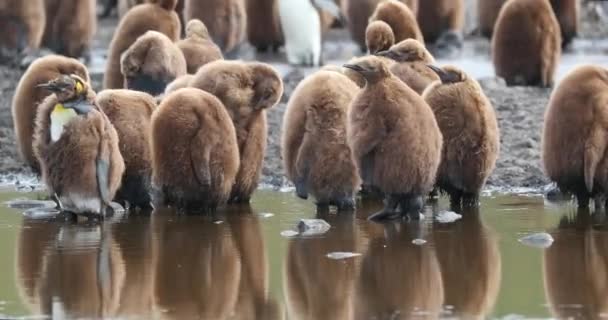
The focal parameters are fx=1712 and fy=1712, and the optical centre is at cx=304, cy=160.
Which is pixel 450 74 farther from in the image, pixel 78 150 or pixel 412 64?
pixel 78 150

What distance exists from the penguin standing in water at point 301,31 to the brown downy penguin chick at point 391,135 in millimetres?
7974

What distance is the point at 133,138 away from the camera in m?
9.84

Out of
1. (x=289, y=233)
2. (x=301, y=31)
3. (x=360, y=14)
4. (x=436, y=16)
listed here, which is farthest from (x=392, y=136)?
(x=436, y=16)

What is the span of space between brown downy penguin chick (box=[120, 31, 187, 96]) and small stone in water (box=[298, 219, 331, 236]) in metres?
2.65

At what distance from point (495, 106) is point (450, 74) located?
11.2 ft

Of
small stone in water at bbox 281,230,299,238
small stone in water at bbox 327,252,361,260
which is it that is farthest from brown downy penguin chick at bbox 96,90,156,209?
small stone in water at bbox 327,252,361,260

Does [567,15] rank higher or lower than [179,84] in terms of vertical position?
lower

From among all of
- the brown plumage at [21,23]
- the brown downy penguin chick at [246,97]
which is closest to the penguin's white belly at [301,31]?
the brown plumage at [21,23]

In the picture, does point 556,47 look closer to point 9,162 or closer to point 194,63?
point 194,63

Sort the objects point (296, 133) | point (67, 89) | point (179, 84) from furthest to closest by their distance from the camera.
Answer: point (179, 84), point (296, 133), point (67, 89)

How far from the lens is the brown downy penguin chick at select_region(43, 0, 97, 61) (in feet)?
54.6

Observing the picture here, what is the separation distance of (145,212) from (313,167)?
103 centimetres

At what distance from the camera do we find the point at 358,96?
9258mm

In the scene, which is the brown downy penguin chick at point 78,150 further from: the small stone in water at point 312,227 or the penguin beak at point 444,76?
the penguin beak at point 444,76
